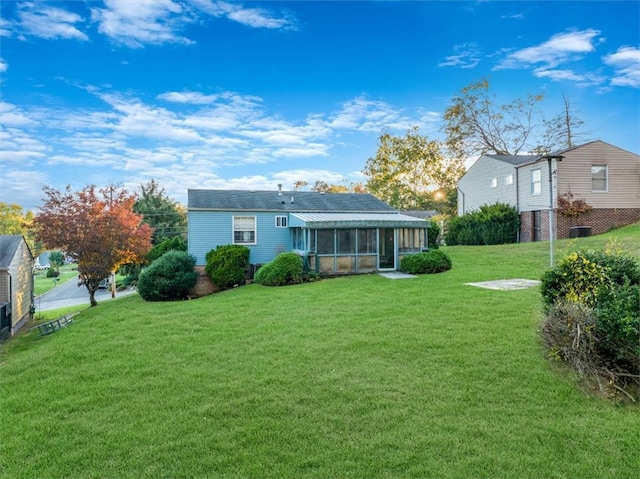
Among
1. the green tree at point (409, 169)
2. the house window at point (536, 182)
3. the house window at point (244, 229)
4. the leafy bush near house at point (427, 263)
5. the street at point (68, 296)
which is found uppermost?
the green tree at point (409, 169)

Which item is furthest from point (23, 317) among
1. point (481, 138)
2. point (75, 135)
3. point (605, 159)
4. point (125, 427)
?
point (481, 138)

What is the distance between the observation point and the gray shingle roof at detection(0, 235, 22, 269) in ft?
44.9

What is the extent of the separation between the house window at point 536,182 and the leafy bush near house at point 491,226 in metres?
1.90

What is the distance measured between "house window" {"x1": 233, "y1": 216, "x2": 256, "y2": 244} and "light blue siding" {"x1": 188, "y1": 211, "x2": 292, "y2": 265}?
160 mm

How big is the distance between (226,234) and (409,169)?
28.3 m

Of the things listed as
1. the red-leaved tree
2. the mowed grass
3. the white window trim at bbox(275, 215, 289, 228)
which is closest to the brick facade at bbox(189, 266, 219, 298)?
the red-leaved tree

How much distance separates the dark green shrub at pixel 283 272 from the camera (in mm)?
15062

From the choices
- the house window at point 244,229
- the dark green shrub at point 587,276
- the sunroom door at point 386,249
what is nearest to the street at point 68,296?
the house window at point 244,229

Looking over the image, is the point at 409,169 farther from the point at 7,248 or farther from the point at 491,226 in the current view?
the point at 7,248

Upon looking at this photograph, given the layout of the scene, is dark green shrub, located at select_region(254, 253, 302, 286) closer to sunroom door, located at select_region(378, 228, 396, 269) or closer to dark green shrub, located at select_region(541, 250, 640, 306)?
sunroom door, located at select_region(378, 228, 396, 269)

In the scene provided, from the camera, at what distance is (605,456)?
3674 mm

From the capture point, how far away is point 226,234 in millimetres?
18234

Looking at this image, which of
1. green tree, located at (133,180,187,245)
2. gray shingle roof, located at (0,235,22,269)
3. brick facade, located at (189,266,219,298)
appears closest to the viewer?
gray shingle roof, located at (0,235,22,269)

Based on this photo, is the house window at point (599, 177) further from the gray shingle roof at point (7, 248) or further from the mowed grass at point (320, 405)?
the gray shingle roof at point (7, 248)
